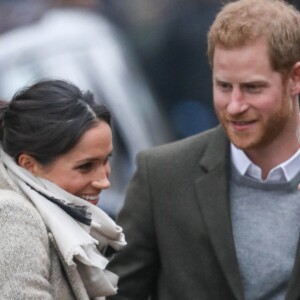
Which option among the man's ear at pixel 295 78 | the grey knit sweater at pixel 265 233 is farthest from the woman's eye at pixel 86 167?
the man's ear at pixel 295 78

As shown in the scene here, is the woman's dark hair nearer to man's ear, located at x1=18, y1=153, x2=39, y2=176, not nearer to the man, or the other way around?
man's ear, located at x1=18, y1=153, x2=39, y2=176

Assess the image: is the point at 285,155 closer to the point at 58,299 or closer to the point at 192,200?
the point at 192,200

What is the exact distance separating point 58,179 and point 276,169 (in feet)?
3.13

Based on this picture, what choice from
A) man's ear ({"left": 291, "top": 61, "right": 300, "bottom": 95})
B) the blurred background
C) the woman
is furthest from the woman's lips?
the blurred background

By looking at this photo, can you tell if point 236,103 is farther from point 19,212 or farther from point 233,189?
point 19,212

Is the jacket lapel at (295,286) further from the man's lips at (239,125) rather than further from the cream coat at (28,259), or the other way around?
the cream coat at (28,259)

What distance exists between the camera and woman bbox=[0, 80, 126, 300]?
3.92 meters

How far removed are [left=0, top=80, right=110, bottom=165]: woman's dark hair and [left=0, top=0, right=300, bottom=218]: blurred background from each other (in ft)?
6.96

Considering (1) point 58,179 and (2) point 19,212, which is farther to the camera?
(1) point 58,179

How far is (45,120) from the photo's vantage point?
159 inches

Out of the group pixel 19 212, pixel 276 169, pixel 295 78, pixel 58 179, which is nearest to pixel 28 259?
pixel 19 212

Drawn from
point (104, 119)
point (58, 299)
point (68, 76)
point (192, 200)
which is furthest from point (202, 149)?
point (68, 76)

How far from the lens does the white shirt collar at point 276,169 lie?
15.4 ft

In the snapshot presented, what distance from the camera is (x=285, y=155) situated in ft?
15.5
